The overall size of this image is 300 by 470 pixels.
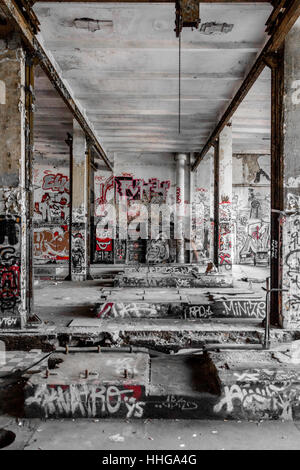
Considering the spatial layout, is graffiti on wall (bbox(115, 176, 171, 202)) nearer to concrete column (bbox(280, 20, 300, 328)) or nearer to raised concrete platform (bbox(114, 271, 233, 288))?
raised concrete platform (bbox(114, 271, 233, 288))

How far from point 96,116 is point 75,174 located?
2107mm

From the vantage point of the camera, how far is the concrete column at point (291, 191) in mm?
6367

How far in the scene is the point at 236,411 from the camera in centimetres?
413

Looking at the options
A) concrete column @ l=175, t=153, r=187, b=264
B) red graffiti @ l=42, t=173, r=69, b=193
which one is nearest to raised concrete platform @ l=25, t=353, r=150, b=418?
concrete column @ l=175, t=153, r=187, b=264

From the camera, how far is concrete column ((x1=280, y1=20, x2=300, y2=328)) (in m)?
6.37

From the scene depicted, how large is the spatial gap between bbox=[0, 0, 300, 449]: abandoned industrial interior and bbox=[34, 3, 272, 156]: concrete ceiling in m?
0.04

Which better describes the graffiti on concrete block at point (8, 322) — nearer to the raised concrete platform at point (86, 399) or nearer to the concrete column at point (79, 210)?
the raised concrete platform at point (86, 399)

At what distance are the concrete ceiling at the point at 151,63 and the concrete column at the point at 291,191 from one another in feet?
4.09

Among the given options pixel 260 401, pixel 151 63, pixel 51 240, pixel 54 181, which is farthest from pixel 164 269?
pixel 260 401

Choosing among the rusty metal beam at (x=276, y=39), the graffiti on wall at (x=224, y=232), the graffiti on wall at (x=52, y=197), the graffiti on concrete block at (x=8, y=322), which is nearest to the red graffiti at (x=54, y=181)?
the graffiti on wall at (x=52, y=197)

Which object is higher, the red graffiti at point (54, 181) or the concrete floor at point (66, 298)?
the red graffiti at point (54, 181)

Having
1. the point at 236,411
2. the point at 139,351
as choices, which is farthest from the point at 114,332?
the point at 236,411

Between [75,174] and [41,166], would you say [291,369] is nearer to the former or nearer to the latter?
[75,174]

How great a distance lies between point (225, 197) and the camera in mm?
13422
